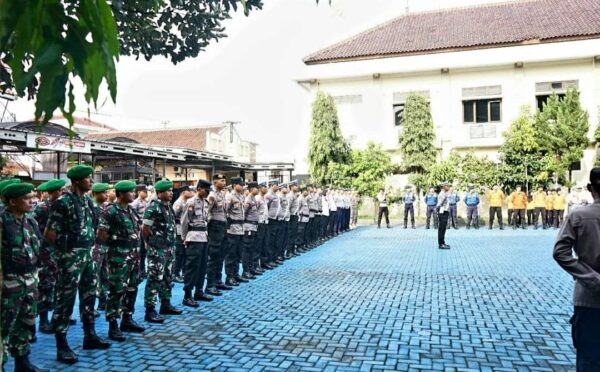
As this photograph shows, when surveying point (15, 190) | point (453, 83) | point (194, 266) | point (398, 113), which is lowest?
point (194, 266)

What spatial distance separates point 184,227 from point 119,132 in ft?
116

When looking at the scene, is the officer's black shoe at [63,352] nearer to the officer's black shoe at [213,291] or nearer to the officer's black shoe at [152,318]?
the officer's black shoe at [152,318]

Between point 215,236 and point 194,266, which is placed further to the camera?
point 215,236

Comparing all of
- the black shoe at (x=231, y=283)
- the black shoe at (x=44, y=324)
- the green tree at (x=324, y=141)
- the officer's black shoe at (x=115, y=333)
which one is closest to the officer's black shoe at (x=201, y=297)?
the black shoe at (x=231, y=283)

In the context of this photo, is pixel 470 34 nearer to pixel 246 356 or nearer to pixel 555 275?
pixel 555 275

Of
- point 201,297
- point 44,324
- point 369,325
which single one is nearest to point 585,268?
point 369,325

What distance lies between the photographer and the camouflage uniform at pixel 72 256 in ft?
15.9

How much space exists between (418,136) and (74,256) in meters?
19.1

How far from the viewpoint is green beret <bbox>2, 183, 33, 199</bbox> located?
4.41 metres

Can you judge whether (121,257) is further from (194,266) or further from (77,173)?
(194,266)

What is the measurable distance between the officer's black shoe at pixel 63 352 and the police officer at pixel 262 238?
509 cm

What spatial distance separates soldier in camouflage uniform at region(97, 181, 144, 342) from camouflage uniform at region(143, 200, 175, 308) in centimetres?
35

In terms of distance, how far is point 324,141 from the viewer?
23109 millimetres

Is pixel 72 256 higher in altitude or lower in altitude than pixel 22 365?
higher
